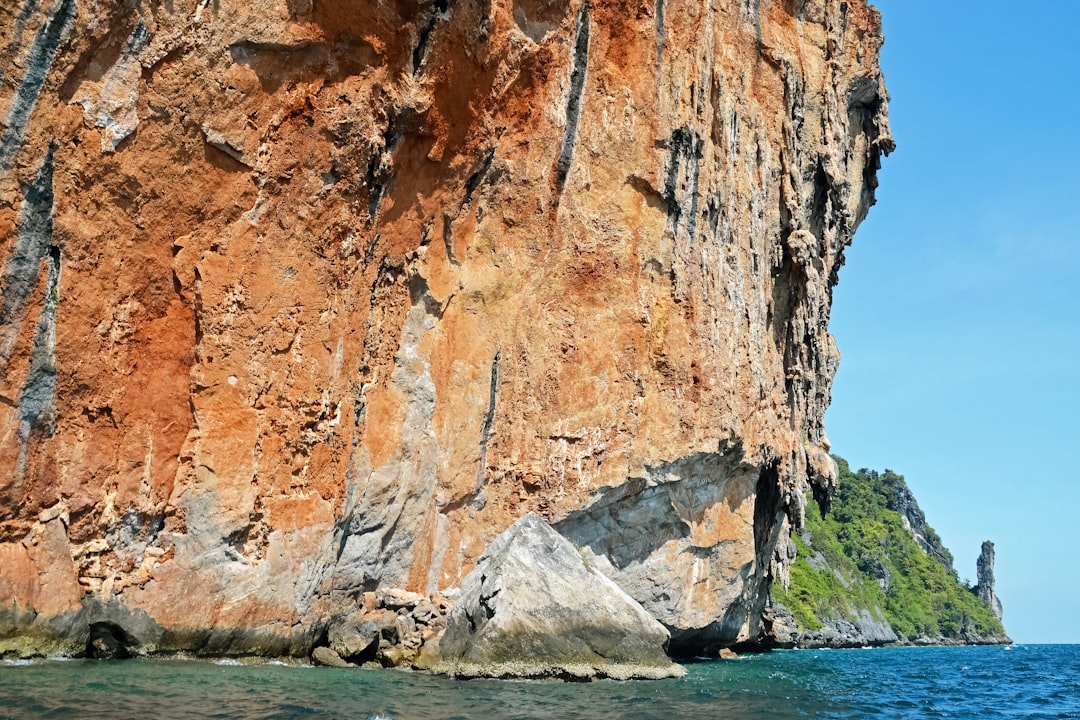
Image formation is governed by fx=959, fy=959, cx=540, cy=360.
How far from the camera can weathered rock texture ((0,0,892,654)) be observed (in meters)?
14.1

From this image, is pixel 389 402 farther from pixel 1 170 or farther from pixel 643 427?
pixel 1 170

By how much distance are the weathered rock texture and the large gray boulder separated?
102 inches

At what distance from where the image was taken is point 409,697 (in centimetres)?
1227

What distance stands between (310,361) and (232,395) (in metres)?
1.52

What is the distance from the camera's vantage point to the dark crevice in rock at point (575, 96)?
20781 millimetres

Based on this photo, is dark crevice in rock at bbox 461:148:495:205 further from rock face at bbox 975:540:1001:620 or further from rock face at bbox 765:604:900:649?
rock face at bbox 975:540:1001:620

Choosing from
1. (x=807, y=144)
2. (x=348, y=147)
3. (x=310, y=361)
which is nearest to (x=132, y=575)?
(x=310, y=361)

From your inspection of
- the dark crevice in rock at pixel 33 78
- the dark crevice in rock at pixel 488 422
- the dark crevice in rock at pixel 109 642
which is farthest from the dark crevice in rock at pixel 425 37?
the dark crevice in rock at pixel 109 642

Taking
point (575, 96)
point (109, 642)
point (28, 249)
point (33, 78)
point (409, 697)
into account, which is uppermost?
point (575, 96)

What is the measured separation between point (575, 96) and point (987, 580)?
10055cm

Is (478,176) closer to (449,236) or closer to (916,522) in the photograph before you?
(449,236)

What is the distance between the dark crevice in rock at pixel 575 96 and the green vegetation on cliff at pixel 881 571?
44690 mm

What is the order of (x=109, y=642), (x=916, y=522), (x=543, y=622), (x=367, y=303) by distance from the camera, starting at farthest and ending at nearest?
(x=916, y=522)
(x=367, y=303)
(x=543, y=622)
(x=109, y=642)

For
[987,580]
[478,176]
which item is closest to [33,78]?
[478,176]
